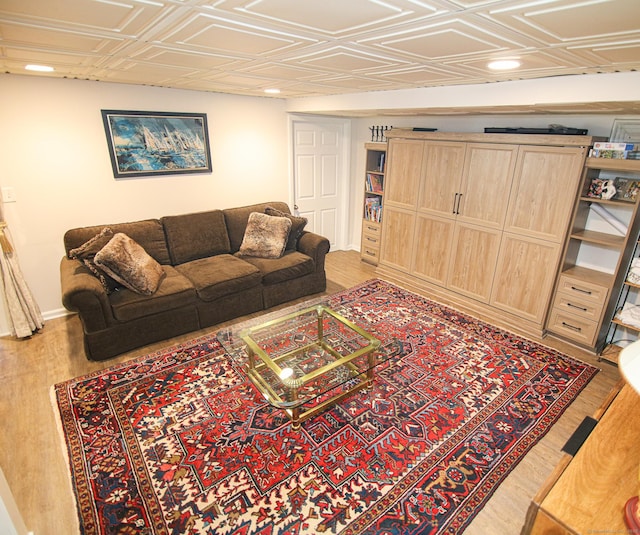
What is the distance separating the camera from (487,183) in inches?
139

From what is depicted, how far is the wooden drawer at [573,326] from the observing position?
3.05 meters

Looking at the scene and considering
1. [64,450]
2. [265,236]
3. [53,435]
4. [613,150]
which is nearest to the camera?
[64,450]

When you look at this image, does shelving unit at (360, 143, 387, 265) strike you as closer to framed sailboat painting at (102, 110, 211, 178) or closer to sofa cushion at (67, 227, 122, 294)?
framed sailboat painting at (102, 110, 211, 178)

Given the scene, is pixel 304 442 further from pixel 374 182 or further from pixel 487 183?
pixel 374 182

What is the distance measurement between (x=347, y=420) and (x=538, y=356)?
184 cm

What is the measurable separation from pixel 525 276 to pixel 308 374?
2.39 m

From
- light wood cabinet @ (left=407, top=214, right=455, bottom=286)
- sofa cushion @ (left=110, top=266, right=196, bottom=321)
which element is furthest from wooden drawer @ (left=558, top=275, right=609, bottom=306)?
sofa cushion @ (left=110, top=266, right=196, bottom=321)

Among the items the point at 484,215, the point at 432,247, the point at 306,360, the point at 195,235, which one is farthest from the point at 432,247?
the point at 195,235

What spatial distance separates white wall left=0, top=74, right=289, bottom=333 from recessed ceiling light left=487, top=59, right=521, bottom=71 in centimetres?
299

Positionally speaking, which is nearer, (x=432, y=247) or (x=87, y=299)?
(x=87, y=299)

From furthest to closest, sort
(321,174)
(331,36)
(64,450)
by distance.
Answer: (321,174) → (64,450) → (331,36)

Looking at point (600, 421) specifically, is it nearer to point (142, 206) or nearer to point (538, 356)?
point (538, 356)

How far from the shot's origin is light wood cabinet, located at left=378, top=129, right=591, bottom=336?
3.11 meters

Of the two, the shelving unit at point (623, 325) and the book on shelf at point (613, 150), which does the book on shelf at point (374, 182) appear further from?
the shelving unit at point (623, 325)
